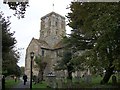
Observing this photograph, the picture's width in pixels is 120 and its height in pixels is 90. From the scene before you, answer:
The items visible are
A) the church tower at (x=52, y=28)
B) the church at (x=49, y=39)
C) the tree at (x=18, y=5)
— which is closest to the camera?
the tree at (x=18, y=5)

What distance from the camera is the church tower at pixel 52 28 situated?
103m

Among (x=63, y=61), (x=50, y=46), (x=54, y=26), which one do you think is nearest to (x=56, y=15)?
(x=54, y=26)

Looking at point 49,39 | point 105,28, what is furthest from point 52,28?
point 105,28

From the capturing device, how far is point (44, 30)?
104 m

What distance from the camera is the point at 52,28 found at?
337 feet

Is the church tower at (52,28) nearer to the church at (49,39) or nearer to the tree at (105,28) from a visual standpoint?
the church at (49,39)

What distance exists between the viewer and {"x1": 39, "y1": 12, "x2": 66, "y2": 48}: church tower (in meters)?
103

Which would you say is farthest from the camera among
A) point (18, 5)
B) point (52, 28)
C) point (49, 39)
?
point (49, 39)

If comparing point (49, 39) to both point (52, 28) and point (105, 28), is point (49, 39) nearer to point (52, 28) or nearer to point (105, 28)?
point (52, 28)

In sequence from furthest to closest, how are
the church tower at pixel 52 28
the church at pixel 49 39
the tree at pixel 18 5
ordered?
the church tower at pixel 52 28
the church at pixel 49 39
the tree at pixel 18 5

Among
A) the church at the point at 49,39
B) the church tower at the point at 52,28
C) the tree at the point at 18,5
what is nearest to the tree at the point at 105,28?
the tree at the point at 18,5

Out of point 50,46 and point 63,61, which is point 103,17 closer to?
point 63,61

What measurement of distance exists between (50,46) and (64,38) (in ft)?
203

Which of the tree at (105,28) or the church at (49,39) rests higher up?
the church at (49,39)
